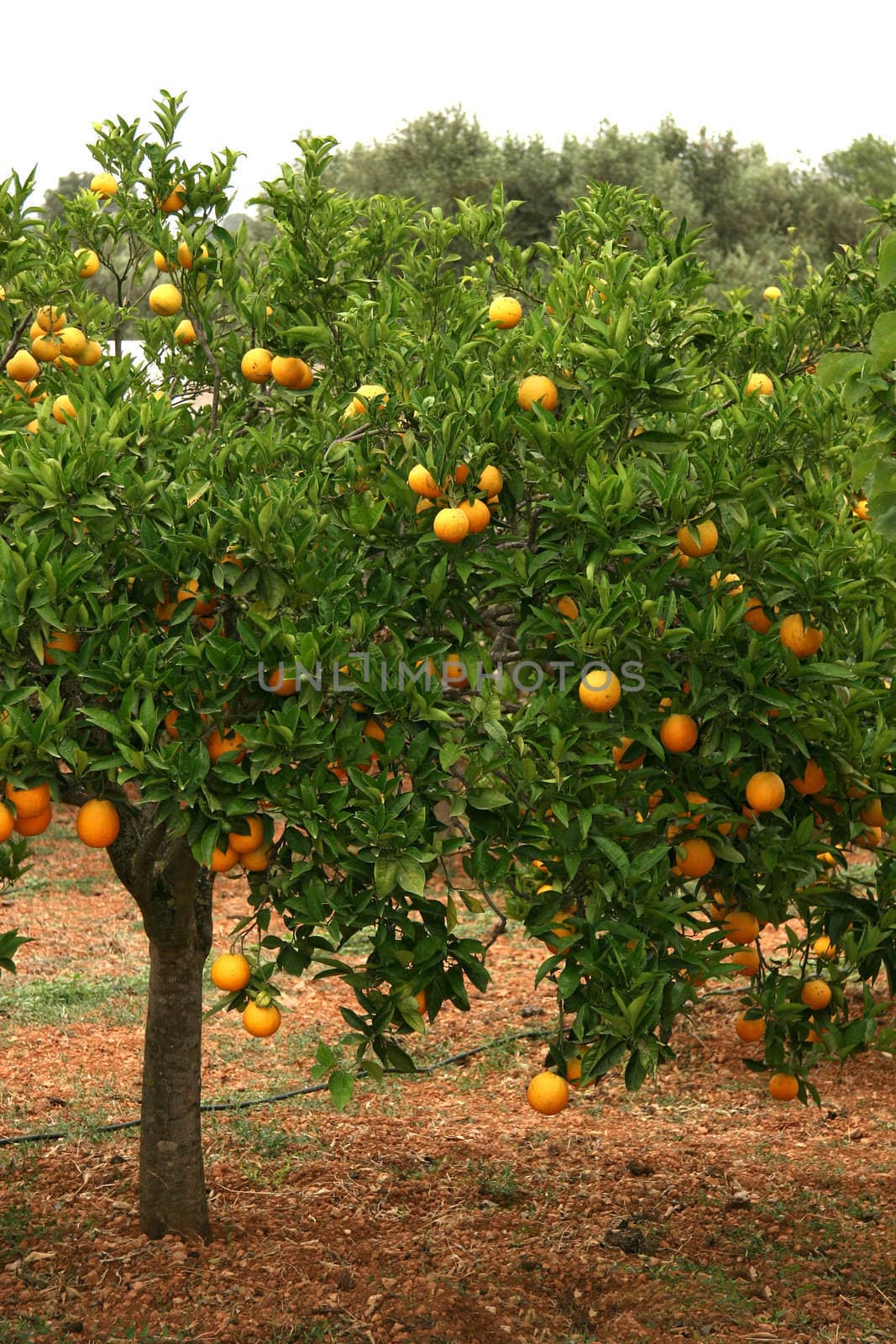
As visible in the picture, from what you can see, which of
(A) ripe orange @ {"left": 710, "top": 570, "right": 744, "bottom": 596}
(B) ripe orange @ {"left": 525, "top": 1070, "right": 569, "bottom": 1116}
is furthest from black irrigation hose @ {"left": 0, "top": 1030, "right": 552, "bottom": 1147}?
(A) ripe orange @ {"left": 710, "top": 570, "right": 744, "bottom": 596}

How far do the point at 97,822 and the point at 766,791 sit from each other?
1451 millimetres

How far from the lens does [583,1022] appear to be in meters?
2.79

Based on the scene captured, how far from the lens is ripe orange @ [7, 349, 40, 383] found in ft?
12.7

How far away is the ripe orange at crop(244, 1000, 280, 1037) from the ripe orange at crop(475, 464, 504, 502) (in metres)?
1.29

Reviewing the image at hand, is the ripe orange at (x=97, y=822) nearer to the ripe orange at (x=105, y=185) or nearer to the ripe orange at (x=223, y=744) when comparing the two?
the ripe orange at (x=223, y=744)

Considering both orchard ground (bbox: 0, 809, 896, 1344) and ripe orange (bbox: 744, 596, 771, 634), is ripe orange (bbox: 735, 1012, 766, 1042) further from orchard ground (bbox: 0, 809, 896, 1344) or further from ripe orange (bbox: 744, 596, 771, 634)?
ripe orange (bbox: 744, 596, 771, 634)

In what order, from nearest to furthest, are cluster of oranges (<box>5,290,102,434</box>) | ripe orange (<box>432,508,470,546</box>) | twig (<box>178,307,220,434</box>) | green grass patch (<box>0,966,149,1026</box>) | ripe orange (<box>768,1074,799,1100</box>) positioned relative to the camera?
ripe orange (<box>432,508,470,546</box>)
ripe orange (<box>768,1074,799,1100</box>)
twig (<box>178,307,220,434</box>)
cluster of oranges (<box>5,290,102,434</box>)
green grass patch (<box>0,966,149,1026</box>)

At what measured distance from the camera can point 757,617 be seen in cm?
299

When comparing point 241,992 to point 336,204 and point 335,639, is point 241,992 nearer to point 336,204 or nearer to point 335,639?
point 335,639

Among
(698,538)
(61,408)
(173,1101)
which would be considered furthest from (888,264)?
(173,1101)

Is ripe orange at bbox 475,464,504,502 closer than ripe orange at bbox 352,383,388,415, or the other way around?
ripe orange at bbox 475,464,504,502

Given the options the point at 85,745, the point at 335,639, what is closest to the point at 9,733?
the point at 85,745

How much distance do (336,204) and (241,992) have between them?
6.43 feet

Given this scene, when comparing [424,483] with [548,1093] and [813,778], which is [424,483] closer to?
[813,778]
